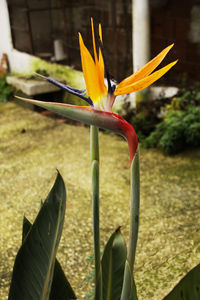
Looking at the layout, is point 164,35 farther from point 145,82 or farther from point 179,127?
point 145,82

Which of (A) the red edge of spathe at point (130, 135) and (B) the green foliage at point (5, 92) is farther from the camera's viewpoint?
(B) the green foliage at point (5, 92)

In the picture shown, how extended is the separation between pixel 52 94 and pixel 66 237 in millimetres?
3390

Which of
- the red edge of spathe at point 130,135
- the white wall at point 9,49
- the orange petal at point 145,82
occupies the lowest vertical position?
the white wall at point 9,49

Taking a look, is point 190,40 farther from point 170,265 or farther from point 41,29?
point 170,265

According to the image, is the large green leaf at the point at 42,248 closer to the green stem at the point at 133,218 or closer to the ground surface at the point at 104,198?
the green stem at the point at 133,218

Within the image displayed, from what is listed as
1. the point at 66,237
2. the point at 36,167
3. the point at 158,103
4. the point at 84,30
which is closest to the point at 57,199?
the point at 66,237

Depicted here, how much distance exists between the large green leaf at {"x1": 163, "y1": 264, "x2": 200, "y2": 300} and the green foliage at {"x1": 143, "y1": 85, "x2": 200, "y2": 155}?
265cm

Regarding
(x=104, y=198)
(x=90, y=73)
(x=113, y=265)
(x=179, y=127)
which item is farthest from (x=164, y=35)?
(x=90, y=73)

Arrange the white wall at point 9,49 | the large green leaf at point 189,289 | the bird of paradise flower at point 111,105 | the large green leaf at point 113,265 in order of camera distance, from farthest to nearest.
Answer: the white wall at point 9,49, the large green leaf at point 113,265, the large green leaf at point 189,289, the bird of paradise flower at point 111,105

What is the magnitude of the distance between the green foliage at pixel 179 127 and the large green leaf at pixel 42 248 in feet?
8.85

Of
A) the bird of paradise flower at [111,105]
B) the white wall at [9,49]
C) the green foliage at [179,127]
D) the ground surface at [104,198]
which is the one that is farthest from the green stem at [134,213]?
the white wall at [9,49]

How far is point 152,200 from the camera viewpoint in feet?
9.78

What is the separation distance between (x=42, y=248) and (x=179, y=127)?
2800 mm

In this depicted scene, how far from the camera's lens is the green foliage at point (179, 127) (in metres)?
3.65
